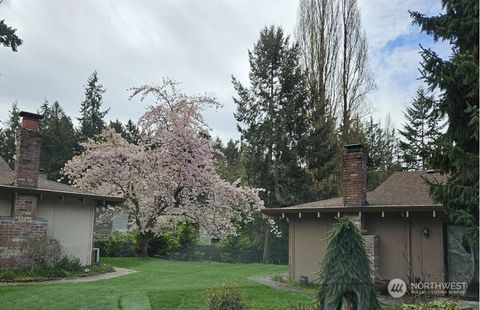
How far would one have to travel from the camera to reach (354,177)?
11664mm

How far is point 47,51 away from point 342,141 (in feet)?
50.9

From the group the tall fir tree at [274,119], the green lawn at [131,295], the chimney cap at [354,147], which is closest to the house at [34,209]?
the green lawn at [131,295]

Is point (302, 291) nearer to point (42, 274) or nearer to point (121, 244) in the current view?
point (42, 274)

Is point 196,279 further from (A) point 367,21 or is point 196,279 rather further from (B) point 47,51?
(A) point 367,21

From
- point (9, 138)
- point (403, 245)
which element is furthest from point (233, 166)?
point (403, 245)

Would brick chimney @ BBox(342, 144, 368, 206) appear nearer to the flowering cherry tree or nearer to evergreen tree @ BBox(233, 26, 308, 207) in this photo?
the flowering cherry tree

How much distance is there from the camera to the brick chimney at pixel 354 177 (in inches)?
451

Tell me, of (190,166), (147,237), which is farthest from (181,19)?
(147,237)

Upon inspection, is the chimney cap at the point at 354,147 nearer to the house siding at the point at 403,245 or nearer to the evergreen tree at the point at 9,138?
the house siding at the point at 403,245

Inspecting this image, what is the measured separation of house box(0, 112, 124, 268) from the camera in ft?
38.1

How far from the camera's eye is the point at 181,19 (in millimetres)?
12336

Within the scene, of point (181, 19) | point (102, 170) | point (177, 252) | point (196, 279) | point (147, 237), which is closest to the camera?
point (196, 279)

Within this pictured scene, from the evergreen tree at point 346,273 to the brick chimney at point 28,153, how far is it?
9564mm

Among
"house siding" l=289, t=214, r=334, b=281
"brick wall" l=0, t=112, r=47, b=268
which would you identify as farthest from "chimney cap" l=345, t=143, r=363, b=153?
"brick wall" l=0, t=112, r=47, b=268
